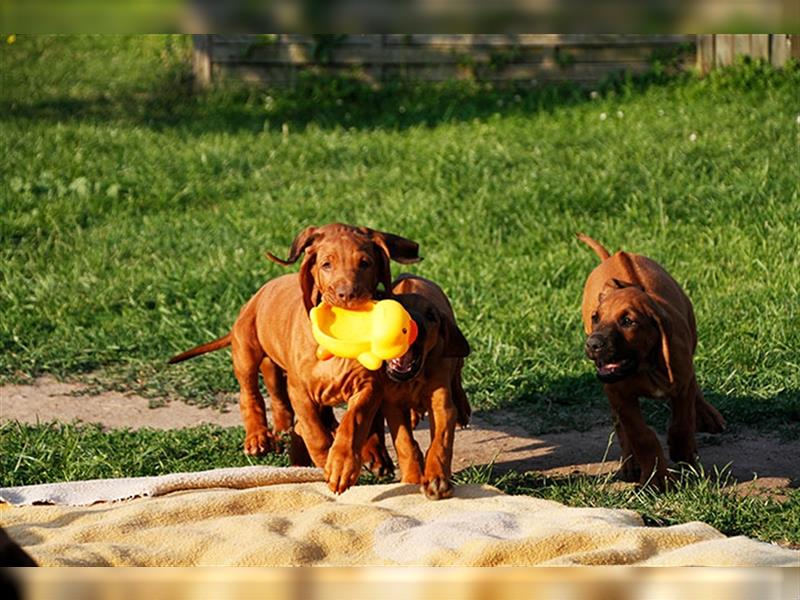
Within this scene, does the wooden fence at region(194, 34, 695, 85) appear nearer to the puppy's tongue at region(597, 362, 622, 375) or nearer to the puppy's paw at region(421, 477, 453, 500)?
the puppy's tongue at region(597, 362, 622, 375)

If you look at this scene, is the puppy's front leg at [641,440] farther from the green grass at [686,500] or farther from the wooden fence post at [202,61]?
the wooden fence post at [202,61]

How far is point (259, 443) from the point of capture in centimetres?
616

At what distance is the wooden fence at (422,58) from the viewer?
46.4 ft

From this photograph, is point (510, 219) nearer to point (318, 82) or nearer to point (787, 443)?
point (787, 443)

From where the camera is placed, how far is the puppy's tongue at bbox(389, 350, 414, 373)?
480 cm

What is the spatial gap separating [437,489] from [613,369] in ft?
2.88

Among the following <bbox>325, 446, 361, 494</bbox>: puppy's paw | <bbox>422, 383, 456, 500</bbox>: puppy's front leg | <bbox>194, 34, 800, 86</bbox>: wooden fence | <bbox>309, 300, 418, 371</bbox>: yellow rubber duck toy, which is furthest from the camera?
<bbox>194, 34, 800, 86</bbox>: wooden fence

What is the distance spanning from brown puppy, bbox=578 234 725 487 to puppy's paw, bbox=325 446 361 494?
1082 millimetres

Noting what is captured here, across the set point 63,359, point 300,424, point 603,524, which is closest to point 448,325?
point 300,424

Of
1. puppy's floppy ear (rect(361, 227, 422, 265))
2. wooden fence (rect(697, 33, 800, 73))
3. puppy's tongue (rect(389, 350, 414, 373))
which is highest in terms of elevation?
wooden fence (rect(697, 33, 800, 73))

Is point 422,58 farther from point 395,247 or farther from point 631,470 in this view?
point 395,247

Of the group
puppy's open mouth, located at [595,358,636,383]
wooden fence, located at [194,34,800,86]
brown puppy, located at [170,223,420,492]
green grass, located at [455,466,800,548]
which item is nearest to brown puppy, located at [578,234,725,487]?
puppy's open mouth, located at [595,358,636,383]

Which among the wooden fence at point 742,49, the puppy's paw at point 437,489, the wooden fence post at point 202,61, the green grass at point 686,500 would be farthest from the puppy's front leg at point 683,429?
the wooden fence post at point 202,61

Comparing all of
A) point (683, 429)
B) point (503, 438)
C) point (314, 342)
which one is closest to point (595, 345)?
point (683, 429)
